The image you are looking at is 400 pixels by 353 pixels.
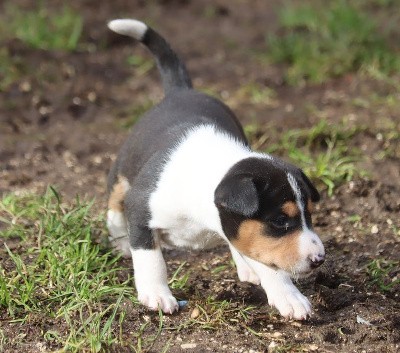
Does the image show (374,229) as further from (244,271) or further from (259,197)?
(259,197)

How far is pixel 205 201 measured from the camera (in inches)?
188

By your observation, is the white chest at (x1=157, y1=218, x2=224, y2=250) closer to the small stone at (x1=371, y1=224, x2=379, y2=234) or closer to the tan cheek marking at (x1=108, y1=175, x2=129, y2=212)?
the tan cheek marking at (x1=108, y1=175, x2=129, y2=212)

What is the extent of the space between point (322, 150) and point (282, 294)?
2559mm

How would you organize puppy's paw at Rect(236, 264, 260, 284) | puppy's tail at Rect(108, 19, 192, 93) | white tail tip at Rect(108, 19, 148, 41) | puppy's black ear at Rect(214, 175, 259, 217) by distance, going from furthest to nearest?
puppy's tail at Rect(108, 19, 192, 93) → white tail tip at Rect(108, 19, 148, 41) → puppy's paw at Rect(236, 264, 260, 284) → puppy's black ear at Rect(214, 175, 259, 217)

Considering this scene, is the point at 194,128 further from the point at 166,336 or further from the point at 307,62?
the point at 307,62

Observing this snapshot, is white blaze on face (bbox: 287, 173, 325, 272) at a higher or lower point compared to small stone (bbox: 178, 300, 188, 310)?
higher

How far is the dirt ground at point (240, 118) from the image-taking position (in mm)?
4867

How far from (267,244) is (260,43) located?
594 centimetres

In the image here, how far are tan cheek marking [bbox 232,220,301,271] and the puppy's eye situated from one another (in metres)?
0.06

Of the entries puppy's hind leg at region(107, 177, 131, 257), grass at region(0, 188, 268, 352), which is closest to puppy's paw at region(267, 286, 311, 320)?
grass at region(0, 188, 268, 352)

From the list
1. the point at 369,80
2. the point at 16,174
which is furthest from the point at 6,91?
the point at 369,80

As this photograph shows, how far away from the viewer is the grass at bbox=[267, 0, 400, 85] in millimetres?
9141

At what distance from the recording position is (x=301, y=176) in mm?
4727

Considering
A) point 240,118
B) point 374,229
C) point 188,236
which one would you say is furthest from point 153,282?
point 240,118
